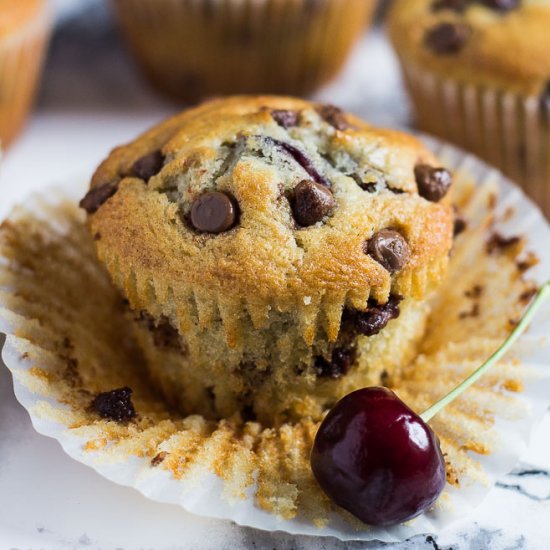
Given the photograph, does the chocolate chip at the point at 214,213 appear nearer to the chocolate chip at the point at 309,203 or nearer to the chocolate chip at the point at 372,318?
the chocolate chip at the point at 309,203

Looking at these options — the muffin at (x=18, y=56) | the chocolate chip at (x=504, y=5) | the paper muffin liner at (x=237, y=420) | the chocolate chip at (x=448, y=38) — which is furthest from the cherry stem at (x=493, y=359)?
the muffin at (x=18, y=56)

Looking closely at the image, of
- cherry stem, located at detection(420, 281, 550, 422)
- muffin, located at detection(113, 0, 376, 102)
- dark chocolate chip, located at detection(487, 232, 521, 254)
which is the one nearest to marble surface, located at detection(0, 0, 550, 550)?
cherry stem, located at detection(420, 281, 550, 422)

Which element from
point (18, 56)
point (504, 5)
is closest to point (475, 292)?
point (504, 5)

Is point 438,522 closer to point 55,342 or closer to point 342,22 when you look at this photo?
point 55,342

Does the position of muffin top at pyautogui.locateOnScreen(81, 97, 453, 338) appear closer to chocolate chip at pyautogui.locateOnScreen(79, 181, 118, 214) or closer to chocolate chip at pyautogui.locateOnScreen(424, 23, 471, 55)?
chocolate chip at pyautogui.locateOnScreen(79, 181, 118, 214)

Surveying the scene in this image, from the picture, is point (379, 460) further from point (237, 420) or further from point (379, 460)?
point (237, 420)

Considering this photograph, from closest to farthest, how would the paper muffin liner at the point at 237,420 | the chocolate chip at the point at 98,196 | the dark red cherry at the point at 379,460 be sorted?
1. the dark red cherry at the point at 379,460
2. the paper muffin liner at the point at 237,420
3. the chocolate chip at the point at 98,196

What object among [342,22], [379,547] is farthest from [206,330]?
[342,22]
